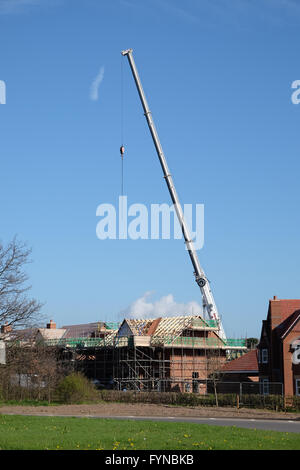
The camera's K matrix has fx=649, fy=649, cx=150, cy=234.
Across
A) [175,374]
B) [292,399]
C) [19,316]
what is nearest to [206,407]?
[292,399]

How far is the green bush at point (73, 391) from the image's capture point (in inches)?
1914

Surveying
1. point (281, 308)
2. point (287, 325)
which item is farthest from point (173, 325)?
point (287, 325)

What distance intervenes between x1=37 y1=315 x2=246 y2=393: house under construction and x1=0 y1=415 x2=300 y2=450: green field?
4154 cm

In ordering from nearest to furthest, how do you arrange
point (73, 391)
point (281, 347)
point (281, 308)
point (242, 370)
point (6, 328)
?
point (6, 328) → point (73, 391) → point (281, 347) → point (281, 308) → point (242, 370)

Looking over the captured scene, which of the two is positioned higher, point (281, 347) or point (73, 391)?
point (281, 347)

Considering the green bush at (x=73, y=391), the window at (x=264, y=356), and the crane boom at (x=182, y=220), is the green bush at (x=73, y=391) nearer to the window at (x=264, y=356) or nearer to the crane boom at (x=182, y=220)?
the window at (x=264, y=356)

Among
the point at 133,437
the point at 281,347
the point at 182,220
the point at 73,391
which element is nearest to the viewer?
the point at 133,437

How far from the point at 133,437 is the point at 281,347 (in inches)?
1316

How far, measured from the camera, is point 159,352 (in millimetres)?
71250

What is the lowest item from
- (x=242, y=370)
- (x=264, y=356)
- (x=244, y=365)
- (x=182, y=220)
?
(x=242, y=370)

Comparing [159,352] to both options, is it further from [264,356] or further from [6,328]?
[6,328]

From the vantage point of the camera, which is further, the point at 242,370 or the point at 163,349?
the point at 163,349

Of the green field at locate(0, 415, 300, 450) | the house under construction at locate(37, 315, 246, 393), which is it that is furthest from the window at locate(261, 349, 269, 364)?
the green field at locate(0, 415, 300, 450)
